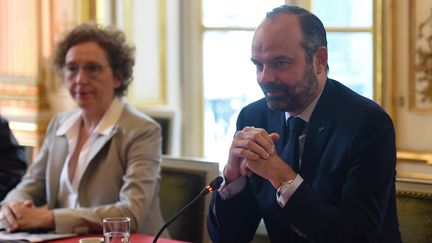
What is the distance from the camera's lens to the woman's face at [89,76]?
276cm

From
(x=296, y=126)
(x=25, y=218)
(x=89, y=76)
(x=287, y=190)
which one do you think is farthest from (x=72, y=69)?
(x=287, y=190)

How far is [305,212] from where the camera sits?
1780 millimetres

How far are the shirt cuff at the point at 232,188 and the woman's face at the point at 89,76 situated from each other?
882 mm

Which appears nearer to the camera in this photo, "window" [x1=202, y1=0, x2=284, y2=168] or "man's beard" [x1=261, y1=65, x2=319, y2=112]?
"man's beard" [x1=261, y1=65, x2=319, y2=112]

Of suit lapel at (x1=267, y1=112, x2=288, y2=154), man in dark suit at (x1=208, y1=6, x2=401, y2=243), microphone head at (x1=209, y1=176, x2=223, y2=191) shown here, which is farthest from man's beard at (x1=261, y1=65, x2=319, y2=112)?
microphone head at (x1=209, y1=176, x2=223, y2=191)

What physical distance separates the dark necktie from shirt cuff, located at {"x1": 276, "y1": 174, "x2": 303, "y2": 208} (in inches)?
6.2

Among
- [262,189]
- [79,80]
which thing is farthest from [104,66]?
[262,189]

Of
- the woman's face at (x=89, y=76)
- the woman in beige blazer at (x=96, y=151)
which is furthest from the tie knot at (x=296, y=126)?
the woman's face at (x=89, y=76)

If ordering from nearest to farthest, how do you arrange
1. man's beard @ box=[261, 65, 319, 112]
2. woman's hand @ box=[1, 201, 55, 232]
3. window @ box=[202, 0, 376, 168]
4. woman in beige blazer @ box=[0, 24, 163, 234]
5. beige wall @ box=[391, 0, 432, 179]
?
1. man's beard @ box=[261, 65, 319, 112]
2. woman's hand @ box=[1, 201, 55, 232]
3. woman in beige blazer @ box=[0, 24, 163, 234]
4. beige wall @ box=[391, 0, 432, 179]
5. window @ box=[202, 0, 376, 168]

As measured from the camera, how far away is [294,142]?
78.4 inches

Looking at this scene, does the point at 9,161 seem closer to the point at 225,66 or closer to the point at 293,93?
the point at 225,66

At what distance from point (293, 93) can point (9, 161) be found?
5.35 feet

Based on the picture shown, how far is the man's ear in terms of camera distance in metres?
1.93

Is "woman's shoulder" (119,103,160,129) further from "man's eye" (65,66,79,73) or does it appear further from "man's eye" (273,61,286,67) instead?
"man's eye" (273,61,286,67)
